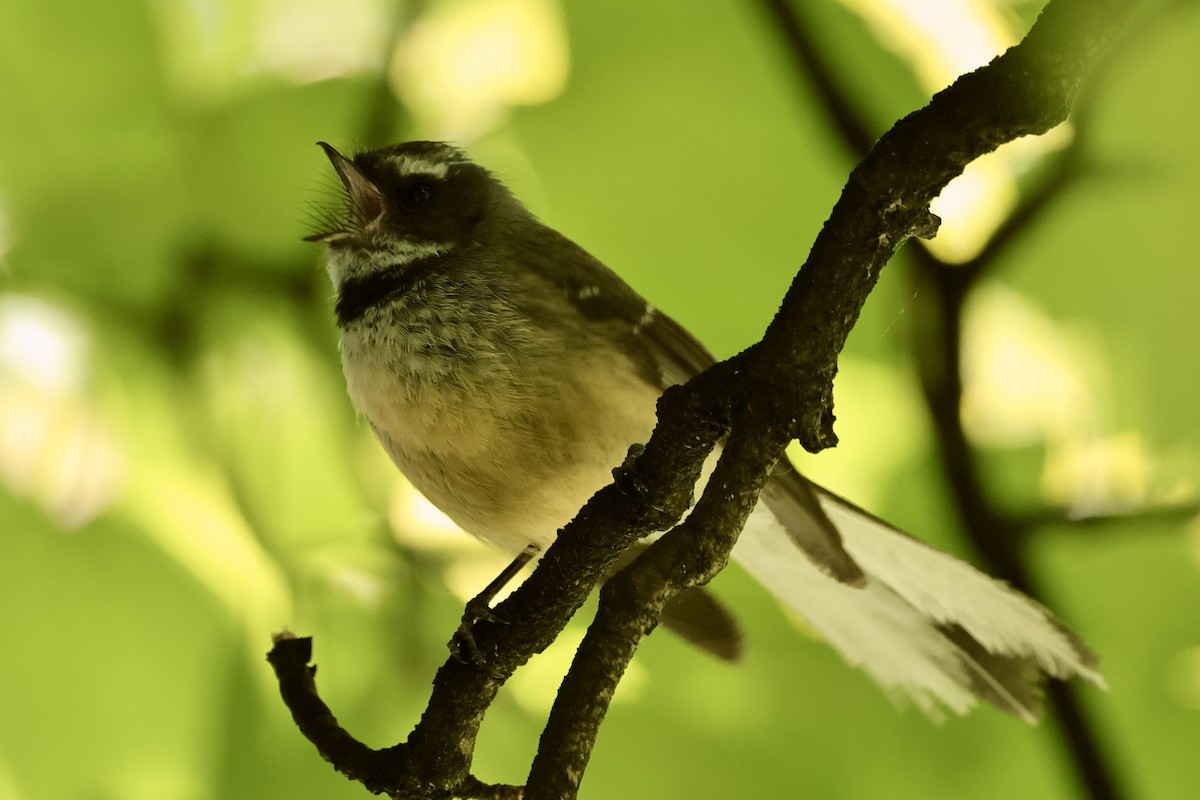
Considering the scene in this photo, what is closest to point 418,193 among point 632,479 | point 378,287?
point 378,287

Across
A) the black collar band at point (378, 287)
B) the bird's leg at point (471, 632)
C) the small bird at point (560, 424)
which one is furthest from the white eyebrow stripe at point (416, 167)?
the bird's leg at point (471, 632)

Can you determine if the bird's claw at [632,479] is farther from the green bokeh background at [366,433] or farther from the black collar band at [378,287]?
the green bokeh background at [366,433]

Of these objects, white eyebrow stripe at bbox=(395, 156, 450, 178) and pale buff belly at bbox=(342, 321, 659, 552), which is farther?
white eyebrow stripe at bbox=(395, 156, 450, 178)

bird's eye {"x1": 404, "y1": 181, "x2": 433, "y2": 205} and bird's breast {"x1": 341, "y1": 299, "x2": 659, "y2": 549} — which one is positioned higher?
bird's eye {"x1": 404, "y1": 181, "x2": 433, "y2": 205}

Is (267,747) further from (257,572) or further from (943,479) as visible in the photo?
(943,479)

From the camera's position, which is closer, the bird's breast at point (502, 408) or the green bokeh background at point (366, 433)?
the bird's breast at point (502, 408)

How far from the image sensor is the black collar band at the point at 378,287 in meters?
1.59

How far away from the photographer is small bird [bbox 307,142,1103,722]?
1.43m

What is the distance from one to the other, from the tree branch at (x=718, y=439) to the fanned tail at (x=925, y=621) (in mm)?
402

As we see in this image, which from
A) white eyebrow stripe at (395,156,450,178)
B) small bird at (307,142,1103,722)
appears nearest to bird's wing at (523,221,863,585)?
small bird at (307,142,1103,722)

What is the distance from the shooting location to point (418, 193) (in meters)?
1.81

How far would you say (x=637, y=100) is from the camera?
2.26 meters

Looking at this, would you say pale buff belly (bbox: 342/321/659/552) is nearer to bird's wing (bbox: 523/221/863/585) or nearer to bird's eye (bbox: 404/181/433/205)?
bird's wing (bbox: 523/221/863/585)

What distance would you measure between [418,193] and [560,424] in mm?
562
